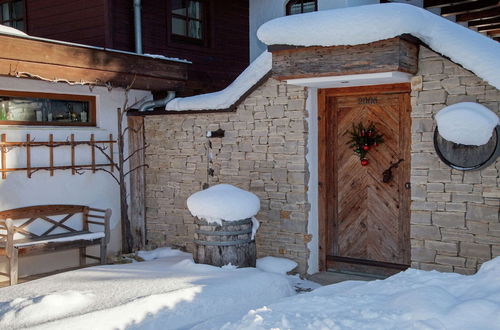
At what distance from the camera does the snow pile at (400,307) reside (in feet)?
10.8

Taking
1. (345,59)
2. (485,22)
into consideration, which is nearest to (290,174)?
(345,59)

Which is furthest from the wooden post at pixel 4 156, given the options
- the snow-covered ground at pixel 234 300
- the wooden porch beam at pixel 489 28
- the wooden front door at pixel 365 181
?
the wooden porch beam at pixel 489 28

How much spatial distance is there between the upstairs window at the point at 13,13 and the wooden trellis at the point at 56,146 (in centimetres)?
364

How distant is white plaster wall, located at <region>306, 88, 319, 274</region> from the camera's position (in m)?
7.09

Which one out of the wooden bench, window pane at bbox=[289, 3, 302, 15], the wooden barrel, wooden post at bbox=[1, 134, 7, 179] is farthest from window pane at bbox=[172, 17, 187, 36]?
the wooden barrel

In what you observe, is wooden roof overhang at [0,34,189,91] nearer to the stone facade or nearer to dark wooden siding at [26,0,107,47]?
the stone facade

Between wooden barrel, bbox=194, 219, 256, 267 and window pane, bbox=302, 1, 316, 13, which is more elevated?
window pane, bbox=302, 1, 316, 13

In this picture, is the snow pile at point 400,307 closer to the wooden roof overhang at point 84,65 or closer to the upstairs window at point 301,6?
the wooden roof overhang at point 84,65

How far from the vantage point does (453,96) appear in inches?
232

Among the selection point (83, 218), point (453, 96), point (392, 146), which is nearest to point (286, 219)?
point (392, 146)

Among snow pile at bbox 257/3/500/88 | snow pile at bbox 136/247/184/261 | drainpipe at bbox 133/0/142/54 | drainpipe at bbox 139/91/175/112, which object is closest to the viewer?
snow pile at bbox 257/3/500/88

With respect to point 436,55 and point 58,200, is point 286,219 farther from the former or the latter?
point 58,200

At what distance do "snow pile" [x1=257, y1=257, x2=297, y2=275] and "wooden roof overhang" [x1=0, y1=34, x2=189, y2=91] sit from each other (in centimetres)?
332

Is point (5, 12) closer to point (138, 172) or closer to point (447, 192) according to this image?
point (138, 172)
